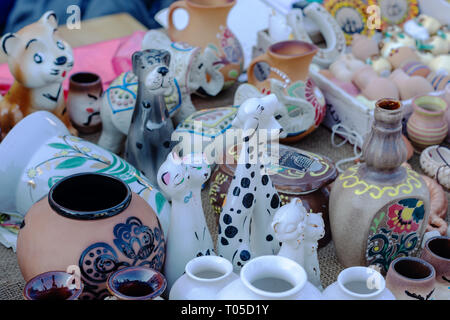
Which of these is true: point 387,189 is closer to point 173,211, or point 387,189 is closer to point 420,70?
point 173,211

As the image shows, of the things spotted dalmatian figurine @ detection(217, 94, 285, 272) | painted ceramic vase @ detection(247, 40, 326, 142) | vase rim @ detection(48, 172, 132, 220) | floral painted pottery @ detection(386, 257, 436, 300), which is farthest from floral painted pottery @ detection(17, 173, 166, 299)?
painted ceramic vase @ detection(247, 40, 326, 142)

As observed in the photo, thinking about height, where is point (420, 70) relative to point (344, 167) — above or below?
above

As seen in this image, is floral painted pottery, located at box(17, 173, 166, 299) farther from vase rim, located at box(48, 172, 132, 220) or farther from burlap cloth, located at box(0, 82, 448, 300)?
burlap cloth, located at box(0, 82, 448, 300)

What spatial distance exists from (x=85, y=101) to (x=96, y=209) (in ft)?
2.22

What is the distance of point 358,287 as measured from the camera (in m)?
0.85

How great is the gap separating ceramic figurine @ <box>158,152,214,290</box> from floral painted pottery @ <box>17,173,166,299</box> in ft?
0.13

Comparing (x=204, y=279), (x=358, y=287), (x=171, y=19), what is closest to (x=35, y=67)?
(x=171, y=19)

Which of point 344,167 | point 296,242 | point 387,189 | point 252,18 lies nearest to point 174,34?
point 252,18

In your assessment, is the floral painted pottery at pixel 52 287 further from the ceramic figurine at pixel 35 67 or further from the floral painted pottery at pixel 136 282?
the ceramic figurine at pixel 35 67

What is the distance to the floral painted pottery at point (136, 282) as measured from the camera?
2.63ft

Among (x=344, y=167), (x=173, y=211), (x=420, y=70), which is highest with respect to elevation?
(x=173, y=211)

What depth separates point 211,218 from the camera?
1338 millimetres
